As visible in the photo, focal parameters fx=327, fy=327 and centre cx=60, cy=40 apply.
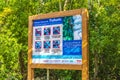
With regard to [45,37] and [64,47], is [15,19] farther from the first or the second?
[64,47]

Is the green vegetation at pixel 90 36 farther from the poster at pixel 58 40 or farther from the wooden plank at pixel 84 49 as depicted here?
the wooden plank at pixel 84 49

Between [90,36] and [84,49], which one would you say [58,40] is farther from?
[90,36]

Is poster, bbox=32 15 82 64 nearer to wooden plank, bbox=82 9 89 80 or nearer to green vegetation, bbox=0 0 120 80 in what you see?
wooden plank, bbox=82 9 89 80

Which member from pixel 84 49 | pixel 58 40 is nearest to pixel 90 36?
pixel 58 40

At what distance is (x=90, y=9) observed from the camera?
10477 mm

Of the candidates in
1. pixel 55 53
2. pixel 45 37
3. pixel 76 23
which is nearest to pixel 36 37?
pixel 45 37

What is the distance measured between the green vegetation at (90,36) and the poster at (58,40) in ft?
4.88

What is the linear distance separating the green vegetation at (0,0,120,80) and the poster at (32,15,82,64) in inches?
58.6

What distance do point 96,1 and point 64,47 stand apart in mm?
4426

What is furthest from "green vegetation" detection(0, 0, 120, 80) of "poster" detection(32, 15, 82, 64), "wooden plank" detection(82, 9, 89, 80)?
"wooden plank" detection(82, 9, 89, 80)

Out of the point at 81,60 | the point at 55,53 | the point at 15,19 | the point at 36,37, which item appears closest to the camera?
the point at 81,60

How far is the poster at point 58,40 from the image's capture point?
22.1ft

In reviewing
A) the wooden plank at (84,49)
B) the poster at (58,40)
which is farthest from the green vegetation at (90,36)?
the wooden plank at (84,49)

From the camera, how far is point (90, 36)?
995 centimetres
